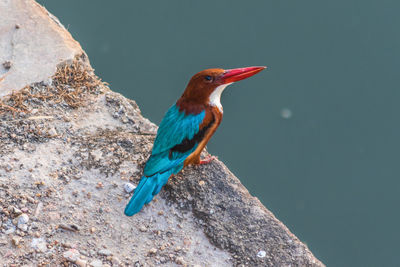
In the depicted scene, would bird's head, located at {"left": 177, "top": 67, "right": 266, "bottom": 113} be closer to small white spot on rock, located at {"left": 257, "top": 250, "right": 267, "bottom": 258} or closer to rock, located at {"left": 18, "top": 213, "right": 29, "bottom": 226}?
small white spot on rock, located at {"left": 257, "top": 250, "right": 267, "bottom": 258}

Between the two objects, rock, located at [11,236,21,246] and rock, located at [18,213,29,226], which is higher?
rock, located at [18,213,29,226]

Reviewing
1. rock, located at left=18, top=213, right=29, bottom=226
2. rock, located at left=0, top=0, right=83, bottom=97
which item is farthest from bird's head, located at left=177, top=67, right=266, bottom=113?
rock, located at left=0, top=0, right=83, bottom=97

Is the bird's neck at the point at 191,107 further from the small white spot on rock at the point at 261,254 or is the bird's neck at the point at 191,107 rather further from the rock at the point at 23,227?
the rock at the point at 23,227

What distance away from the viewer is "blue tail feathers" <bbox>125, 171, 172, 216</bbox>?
141 inches

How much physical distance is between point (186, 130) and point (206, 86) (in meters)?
0.36

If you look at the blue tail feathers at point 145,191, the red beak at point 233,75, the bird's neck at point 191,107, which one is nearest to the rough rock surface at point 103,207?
the blue tail feathers at point 145,191

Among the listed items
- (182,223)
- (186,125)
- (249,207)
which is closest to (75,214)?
(182,223)

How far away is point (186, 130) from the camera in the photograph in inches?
144

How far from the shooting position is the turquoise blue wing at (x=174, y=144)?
3.64 m

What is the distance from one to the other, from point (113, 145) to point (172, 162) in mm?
699

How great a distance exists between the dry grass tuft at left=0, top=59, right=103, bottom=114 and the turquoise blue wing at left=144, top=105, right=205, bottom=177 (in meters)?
1.27

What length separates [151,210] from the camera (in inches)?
146

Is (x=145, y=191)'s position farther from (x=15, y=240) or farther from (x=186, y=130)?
(x=15, y=240)

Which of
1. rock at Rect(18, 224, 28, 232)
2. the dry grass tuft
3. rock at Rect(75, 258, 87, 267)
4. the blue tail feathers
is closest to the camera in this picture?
rock at Rect(75, 258, 87, 267)
